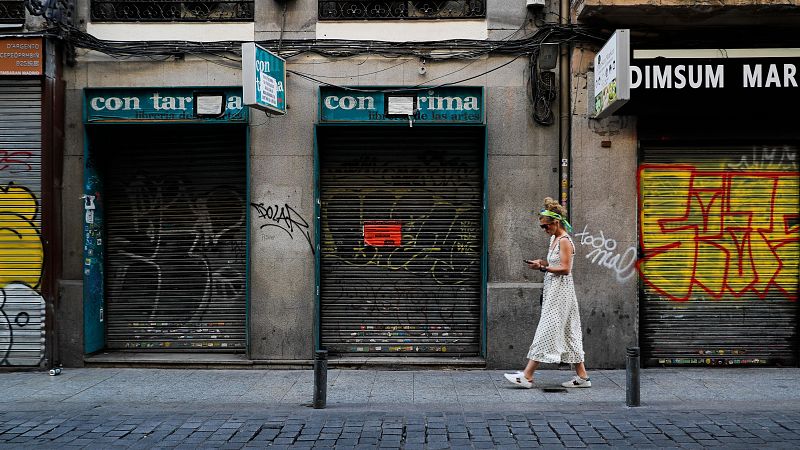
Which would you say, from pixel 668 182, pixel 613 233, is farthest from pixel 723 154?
pixel 613 233

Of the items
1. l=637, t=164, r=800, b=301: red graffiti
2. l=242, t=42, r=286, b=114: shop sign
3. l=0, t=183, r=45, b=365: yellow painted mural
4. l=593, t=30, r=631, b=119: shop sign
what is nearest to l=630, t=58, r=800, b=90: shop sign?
l=593, t=30, r=631, b=119: shop sign

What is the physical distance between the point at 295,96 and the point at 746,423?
659 centimetres

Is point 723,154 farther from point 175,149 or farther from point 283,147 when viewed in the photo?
point 175,149

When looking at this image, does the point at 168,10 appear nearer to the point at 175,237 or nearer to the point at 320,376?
the point at 175,237

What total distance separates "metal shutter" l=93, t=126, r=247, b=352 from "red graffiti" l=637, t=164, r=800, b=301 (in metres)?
5.69

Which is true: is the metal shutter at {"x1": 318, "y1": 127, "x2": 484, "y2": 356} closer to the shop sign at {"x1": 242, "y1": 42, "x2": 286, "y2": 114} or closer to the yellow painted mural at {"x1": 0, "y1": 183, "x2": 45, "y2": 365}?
the shop sign at {"x1": 242, "y1": 42, "x2": 286, "y2": 114}

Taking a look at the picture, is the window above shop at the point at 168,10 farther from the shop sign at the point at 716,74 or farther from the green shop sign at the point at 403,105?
the shop sign at the point at 716,74

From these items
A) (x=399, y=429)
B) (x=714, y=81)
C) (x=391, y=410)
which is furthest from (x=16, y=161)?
(x=714, y=81)

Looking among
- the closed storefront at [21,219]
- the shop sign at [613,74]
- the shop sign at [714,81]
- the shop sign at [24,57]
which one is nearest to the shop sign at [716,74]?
the shop sign at [714,81]

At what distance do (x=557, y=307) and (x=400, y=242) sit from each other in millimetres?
2608

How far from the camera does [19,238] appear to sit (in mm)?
9156

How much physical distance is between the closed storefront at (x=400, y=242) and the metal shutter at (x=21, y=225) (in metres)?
3.76

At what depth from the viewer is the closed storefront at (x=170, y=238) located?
31.8 ft

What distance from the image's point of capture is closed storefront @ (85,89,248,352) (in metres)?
9.70
